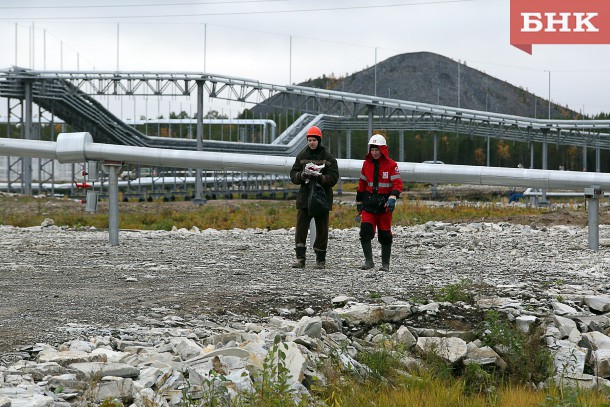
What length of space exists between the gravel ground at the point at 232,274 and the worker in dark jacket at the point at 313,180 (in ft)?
1.02

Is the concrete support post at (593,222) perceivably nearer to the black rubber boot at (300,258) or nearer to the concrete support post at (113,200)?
the black rubber boot at (300,258)

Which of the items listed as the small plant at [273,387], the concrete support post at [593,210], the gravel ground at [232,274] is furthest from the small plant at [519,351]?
the concrete support post at [593,210]

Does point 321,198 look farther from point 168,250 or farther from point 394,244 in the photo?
point 394,244

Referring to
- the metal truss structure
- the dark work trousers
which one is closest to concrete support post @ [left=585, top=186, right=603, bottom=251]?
the dark work trousers

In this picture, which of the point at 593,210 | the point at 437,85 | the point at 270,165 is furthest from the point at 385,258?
the point at 437,85

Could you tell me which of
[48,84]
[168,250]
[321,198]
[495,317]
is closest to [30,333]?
[495,317]

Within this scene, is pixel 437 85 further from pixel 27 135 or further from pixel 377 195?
pixel 377 195

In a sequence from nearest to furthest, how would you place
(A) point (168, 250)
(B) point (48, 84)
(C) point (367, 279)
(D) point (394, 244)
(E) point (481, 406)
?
(E) point (481, 406) → (C) point (367, 279) → (A) point (168, 250) → (D) point (394, 244) → (B) point (48, 84)

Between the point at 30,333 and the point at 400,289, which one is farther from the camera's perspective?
the point at 400,289

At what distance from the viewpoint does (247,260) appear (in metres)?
12.0

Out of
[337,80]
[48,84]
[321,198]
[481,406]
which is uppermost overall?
[337,80]

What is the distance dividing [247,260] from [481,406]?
260 inches

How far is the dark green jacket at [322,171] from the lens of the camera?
11.3 metres

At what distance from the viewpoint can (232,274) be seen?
1030 cm
